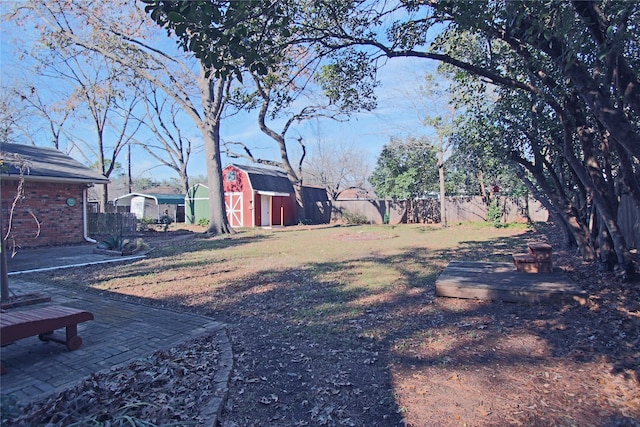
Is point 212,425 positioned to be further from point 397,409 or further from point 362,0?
point 362,0

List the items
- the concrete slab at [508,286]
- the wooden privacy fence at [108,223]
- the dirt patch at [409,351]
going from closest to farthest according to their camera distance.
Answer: the dirt patch at [409,351] → the concrete slab at [508,286] → the wooden privacy fence at [108,223]

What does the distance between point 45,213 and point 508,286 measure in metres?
13.8

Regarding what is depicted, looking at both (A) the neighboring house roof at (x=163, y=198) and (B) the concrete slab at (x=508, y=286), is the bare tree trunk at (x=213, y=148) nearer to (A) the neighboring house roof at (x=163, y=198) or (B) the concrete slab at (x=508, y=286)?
(B) the concrete slab at (x=508, y=286)

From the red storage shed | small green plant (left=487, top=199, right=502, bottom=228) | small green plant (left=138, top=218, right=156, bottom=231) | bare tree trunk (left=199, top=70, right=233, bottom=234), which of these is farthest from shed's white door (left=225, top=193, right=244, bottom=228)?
small green plant (left=487, top=199, right=502, bottom=228)

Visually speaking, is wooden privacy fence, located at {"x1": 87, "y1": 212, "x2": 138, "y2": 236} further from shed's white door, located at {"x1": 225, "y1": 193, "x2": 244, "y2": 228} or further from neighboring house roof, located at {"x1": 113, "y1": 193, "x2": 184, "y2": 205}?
neighboring house roof, located at {"x1": 113, "y1": 193, "x2": 184, "y2": 205}

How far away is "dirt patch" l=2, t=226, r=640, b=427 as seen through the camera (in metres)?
2.69

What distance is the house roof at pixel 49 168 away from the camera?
39.5ft

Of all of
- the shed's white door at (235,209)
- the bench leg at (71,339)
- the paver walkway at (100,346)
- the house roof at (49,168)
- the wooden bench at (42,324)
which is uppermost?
the house roof at (49,168)

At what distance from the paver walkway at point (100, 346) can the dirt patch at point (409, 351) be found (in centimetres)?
44

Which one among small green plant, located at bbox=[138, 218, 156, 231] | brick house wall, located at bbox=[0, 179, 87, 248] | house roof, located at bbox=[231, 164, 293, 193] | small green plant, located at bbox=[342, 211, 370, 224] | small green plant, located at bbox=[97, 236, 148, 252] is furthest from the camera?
small green plant, located at bbox=[342, 211, 370, 224]

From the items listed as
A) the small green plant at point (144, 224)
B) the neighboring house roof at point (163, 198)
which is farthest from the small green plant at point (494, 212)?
the neighboring house roof at point (163, 198)

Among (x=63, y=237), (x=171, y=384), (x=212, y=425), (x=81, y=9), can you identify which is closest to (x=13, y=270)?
(x=63, y=237)

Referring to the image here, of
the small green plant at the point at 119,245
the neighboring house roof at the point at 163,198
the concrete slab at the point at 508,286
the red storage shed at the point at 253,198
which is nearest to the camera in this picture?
the concrete slab at the point at 508,286

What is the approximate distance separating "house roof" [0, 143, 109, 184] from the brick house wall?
41 cm
